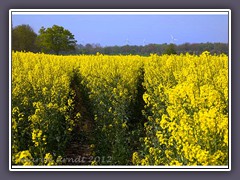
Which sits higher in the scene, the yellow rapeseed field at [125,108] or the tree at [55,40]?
the tree at [55,40]

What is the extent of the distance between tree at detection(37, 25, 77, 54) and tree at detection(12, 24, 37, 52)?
0.20ft

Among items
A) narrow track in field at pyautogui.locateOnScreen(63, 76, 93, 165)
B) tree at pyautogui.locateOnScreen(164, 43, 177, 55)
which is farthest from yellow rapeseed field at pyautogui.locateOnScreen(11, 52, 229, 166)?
tree at pyautogui.locateOnScreen(164, 43, 177, 55)

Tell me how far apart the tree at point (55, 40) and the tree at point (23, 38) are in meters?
0.06

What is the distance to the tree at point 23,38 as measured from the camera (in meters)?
4.36

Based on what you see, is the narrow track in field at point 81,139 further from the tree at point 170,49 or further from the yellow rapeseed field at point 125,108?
the tree at point 170,49

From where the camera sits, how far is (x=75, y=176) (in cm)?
426

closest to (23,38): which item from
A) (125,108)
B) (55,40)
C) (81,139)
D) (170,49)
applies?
(55,40)

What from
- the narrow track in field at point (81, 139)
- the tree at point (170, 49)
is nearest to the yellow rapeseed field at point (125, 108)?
the narrow track in field at point (81, 139)

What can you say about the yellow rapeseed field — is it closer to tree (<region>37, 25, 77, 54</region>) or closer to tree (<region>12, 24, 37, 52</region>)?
tree (<region>12, 24, 37, 52</region>)

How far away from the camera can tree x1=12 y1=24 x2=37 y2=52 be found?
436 centimetres

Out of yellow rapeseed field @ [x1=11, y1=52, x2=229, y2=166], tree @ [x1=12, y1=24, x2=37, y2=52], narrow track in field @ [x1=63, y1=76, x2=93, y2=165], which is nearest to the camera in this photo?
yellow rapeseed field @ [x1=11, y1=52, x2=229, y2=166]

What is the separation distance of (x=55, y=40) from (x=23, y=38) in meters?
0.27
